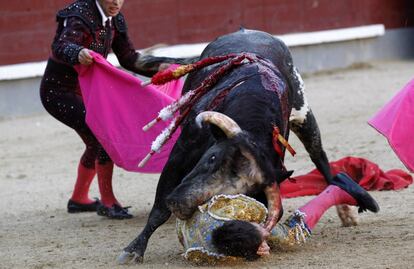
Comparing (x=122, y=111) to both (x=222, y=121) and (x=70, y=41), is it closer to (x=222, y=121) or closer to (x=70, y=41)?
(x=70, y=41)

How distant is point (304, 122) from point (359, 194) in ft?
2.63

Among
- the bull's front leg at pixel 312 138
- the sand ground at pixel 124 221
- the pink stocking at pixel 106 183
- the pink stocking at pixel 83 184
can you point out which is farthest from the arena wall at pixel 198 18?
the bull's front leg at pixel 312 138

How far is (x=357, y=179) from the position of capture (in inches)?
230

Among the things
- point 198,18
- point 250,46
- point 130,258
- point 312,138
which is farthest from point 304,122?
point 198,18

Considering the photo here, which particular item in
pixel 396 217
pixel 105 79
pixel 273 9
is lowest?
pixel 273 9

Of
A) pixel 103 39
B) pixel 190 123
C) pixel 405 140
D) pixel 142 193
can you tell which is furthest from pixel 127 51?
pixel 405 140

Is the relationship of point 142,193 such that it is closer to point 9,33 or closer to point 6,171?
point 6,171

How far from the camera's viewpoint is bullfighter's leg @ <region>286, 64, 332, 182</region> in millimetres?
5035

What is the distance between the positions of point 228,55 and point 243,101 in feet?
1.87

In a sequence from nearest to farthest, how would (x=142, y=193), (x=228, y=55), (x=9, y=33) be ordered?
(x=228, y=55) → (x=142, y=193) → (x=9, y=33)

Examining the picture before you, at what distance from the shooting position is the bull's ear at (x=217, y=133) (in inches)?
154

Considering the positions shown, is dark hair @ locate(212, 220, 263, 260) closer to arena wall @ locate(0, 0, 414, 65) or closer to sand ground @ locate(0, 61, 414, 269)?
sand ground @ locate(0, 61, 414, 269)

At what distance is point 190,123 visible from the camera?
4270 mm

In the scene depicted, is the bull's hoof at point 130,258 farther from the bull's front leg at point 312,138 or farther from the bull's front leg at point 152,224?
the bull's front leg at point 312,138
